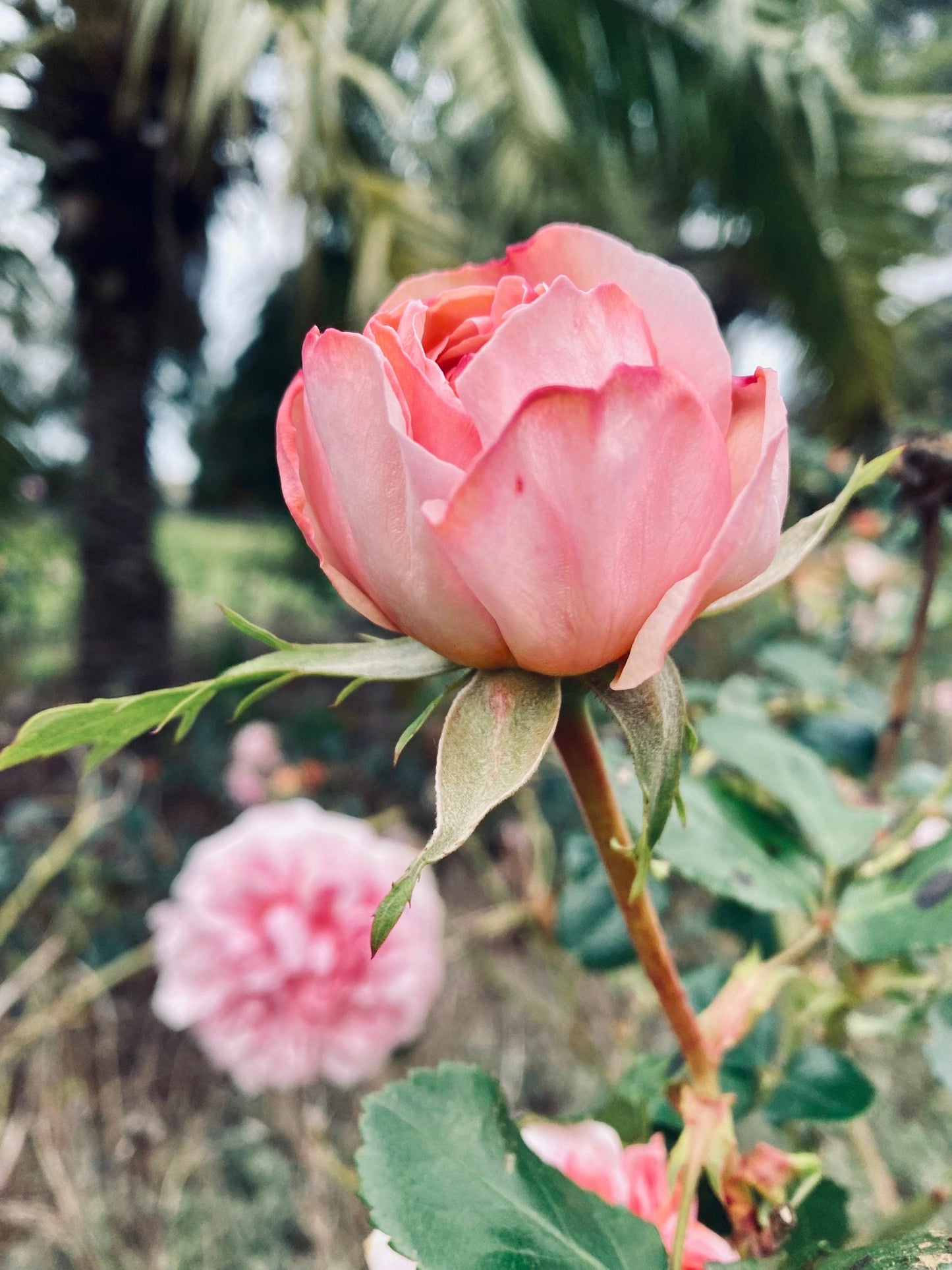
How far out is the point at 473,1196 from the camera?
7.6 inches

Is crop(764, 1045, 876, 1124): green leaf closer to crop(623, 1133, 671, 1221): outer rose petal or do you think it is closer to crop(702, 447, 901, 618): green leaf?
crop(623, 1133, 671, 1221): outer rose petal

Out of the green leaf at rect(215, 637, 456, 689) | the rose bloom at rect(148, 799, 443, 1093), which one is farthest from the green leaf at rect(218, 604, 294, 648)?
the rose bloom at rect(148, 799, 443, 1093)

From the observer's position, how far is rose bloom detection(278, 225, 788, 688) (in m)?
0.15

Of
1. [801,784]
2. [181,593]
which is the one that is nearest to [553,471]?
[801,784]

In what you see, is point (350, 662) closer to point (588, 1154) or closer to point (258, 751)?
point (588, 1154)

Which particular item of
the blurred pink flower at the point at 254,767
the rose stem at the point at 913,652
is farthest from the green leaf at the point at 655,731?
the blurred pink flower at the point at 254,767

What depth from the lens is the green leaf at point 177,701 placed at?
167mm

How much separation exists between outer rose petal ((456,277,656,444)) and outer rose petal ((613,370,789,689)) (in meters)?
0.03

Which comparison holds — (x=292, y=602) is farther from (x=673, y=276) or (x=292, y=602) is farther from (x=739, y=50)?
(x=673, y=276)

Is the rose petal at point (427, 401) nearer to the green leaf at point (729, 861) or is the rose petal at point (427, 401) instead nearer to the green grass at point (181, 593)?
the green leaf at point (729, 861)

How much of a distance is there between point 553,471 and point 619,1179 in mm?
223

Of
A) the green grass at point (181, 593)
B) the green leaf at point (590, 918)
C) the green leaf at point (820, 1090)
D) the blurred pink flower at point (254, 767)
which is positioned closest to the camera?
the green leaf at point (820, 1090)

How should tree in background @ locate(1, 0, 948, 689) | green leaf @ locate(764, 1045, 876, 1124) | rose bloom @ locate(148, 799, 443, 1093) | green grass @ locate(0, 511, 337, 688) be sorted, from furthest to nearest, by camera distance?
green grass @ locate(0, 511, 337, 688) → tree in background @ locate(1, 0, 948, 689) → rose bloom @ locate(148, 799, 443, 1093) → green leaf @ locate(764, 1045, 876, 1124)

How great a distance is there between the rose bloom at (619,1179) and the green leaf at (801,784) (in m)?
0.12
